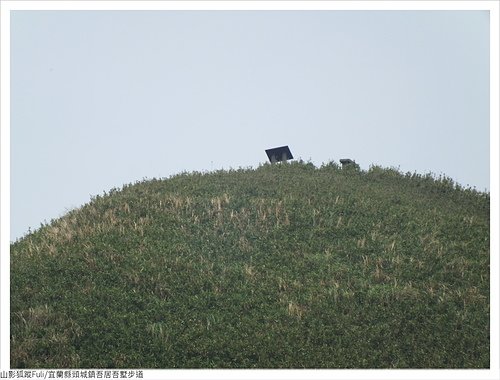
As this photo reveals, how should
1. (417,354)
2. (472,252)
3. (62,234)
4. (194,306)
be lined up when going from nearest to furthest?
(417,354)
(194,306)
(472,252)
(62,234)

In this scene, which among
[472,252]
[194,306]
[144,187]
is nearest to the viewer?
[194,306]

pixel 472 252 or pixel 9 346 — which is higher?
pixel 472 252

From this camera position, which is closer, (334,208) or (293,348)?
(293,348)

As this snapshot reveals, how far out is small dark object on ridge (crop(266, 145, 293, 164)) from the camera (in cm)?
2662

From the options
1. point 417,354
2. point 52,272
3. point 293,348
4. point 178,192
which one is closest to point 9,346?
point 52,272

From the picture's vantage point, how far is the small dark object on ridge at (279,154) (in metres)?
26.6

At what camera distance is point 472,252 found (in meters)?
15.9

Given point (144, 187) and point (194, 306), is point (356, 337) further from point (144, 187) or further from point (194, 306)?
point (144, 187)

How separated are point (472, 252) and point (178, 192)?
9.13 m

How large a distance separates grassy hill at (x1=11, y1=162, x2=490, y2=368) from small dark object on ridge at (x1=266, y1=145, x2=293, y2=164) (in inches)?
233

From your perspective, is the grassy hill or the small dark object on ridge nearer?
the grassy hill

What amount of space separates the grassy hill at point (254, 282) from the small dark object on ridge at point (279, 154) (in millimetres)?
5920

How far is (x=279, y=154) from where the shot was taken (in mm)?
26781

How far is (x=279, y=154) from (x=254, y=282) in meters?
13.1
